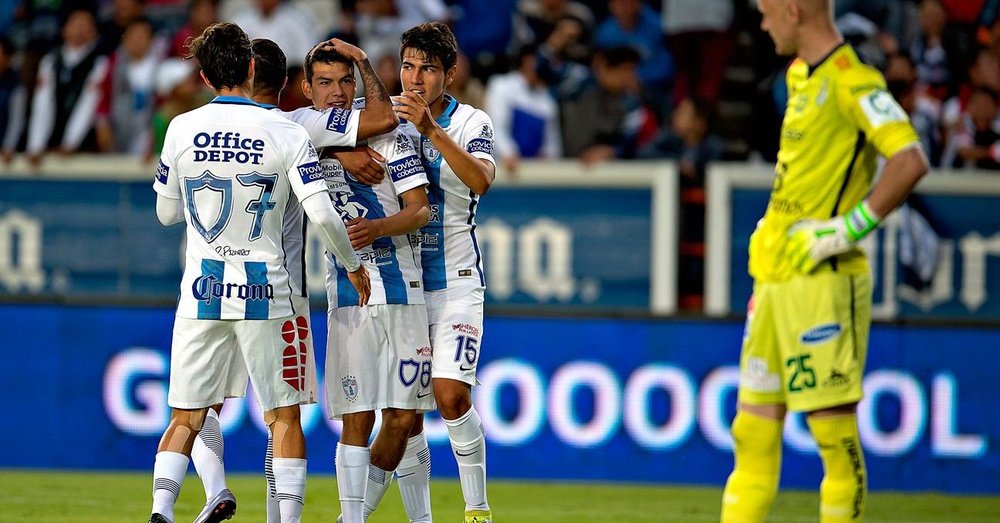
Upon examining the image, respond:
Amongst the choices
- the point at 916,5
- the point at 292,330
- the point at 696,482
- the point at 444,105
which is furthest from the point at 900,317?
the point at 292,330

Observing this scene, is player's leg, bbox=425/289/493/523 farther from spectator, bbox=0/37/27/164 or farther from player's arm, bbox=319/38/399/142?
spectator, bbox=0/37/27/164

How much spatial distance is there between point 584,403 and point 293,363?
4.91 metres

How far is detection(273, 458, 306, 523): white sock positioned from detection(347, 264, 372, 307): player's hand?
78cm

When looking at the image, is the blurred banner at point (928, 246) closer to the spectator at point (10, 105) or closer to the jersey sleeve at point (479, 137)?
the jersey sleeve at point (479, 137)

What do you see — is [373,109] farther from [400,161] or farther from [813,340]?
[813,340]

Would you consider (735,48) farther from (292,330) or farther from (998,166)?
(292,330)

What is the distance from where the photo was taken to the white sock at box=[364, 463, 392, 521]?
6.91 m

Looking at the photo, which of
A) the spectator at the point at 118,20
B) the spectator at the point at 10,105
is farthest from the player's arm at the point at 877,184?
the spectator at the point at 118,20

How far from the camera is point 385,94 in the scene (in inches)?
263

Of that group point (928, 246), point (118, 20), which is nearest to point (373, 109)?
point (928, 246)

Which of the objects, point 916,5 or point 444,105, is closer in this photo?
point 444,105

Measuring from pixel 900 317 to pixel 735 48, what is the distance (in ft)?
11.4

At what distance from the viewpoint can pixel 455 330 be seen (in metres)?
6.89

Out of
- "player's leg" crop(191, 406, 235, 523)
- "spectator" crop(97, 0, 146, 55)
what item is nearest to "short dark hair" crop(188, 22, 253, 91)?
"player's leg" crop(191, 406, 235, 523)
